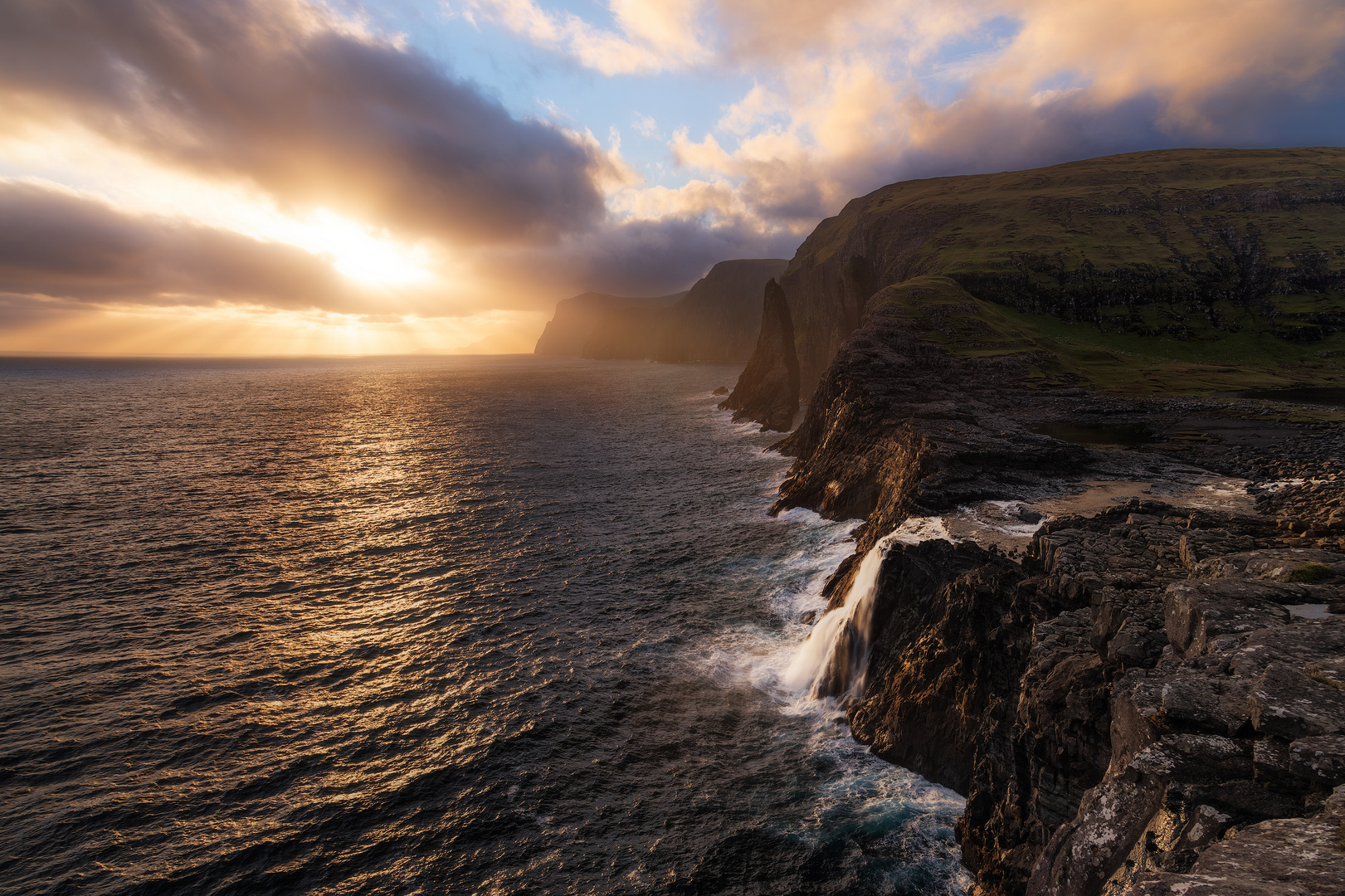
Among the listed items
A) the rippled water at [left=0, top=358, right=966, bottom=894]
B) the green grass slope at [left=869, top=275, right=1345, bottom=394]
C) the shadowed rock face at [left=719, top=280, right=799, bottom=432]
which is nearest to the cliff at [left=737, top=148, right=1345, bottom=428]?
the green grass slope at [left=869, top=275, right=1345, bottom=394]

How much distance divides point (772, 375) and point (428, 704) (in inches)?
3248

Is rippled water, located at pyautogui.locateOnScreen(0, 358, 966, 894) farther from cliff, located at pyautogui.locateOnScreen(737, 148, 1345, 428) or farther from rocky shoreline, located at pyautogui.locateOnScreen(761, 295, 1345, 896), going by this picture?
cliff, located at pyautogui.locateOnScreen(737, 148, 1345, 428)

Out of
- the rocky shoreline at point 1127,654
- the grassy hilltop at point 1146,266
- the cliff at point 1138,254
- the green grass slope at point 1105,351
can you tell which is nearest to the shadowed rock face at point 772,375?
the cliff at point 1138,254

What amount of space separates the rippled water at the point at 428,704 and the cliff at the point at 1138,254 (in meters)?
57.6

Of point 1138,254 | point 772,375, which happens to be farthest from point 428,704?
point 1138,254

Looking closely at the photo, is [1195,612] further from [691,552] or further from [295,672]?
[295,672]

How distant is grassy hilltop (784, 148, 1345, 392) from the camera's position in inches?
2399

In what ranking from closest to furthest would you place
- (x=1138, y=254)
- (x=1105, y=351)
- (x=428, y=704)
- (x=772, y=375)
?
(x=428, y=704)
(x=1105, y=351)
(x=1138, y=254)
(x=772, y=375)

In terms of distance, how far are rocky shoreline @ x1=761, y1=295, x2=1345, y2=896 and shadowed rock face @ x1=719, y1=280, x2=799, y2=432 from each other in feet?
183

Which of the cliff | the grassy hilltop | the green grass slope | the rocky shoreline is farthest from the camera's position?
the cliff

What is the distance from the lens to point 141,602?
99.7ft

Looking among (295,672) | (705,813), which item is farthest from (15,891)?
(705,813)

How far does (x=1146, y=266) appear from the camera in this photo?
76.2 meters

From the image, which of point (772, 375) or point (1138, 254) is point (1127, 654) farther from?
point (1138, 254)
